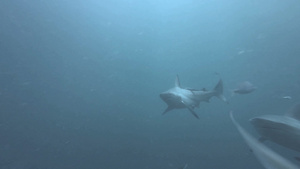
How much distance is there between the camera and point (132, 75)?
111ft

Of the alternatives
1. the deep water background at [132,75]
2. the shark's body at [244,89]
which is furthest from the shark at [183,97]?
the deep water background at [132,75]

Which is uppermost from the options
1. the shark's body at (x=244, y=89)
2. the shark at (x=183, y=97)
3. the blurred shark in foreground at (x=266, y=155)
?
the blurred shark in foreground at (x=266, y=155)

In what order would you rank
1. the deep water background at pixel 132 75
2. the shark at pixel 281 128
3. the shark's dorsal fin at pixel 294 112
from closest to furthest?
the shark at pixel 281 128
the shark's dorsal fin at pixel 294 112
the deep water background at pixel 132 75

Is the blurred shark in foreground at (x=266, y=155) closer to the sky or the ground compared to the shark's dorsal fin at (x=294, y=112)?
closer to the sky

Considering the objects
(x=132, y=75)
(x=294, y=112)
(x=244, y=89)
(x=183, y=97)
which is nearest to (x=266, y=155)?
(x=294, y=112)

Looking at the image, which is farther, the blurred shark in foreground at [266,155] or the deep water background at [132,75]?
the deep water background at [132,75]

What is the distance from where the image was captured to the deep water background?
23453 mm

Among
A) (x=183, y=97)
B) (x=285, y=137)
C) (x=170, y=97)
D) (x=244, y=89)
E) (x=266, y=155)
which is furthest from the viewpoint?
(x=244, y=89)

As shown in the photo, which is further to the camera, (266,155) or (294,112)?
(294,112)

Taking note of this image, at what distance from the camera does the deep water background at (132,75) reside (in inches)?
923

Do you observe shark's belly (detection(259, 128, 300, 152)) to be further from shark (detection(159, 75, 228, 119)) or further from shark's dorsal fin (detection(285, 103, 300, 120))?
shark (detection(159, 75, 228, 119))

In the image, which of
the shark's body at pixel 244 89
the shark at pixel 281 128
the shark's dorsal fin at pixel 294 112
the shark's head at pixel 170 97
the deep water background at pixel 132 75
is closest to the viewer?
the shark at pixel 281 128

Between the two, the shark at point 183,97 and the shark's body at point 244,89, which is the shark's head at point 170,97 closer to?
the shark at point 183,97

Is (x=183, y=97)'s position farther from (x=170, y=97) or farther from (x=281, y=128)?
(x=281, y=128)
